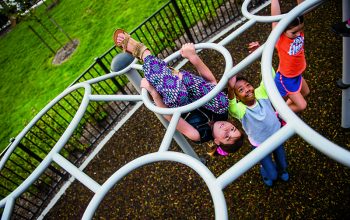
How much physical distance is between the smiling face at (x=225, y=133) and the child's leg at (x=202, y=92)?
18 centimetres

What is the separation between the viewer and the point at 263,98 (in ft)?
9.43

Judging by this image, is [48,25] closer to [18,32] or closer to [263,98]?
[18,32]

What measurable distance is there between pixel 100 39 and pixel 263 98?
845cm

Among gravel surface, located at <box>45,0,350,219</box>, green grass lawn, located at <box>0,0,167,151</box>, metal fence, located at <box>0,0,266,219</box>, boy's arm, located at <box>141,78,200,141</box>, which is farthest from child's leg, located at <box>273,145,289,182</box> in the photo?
green grass lawn, located at <box>0,0,167,151</box>

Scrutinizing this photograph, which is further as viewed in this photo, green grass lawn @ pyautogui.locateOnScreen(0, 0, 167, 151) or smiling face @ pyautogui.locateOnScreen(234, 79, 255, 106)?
green grass lawn @ pyautogui.locateOnScreen(0, 0, 167, 151)

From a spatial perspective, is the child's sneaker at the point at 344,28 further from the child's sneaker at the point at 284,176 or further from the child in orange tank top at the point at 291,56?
the child's sneaker at the point at 284,176

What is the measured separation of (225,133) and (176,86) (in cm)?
64

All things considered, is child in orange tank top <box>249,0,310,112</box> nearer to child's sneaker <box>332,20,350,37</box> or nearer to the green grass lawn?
child's sneaker <box>332,20,350,37</box>

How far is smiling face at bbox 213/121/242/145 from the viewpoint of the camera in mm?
2535

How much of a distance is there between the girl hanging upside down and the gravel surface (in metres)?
1.48

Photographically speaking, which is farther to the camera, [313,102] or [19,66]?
[19,66]

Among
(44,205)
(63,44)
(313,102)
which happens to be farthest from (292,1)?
(63,44)

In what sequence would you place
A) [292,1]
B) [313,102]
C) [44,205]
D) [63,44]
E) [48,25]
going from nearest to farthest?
[313,102]
[44,205]
[292,1]
[63,44]
[48,25]

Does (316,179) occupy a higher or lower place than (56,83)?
lower
